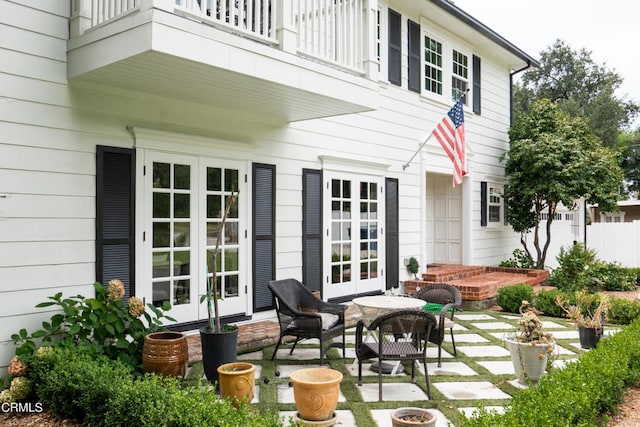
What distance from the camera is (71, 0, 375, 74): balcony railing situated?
187 inches

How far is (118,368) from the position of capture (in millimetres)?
4188

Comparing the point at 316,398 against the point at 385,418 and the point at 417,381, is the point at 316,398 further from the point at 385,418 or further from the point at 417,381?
the point at 417,381

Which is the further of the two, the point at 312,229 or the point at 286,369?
the point at 312,229

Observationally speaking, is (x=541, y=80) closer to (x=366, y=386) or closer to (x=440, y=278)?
(x=440, y=278)

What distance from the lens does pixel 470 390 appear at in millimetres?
4738

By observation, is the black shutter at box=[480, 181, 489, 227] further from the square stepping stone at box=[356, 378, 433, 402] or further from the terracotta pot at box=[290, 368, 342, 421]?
the terracotta pot at box=[290, 368, 342, 421]

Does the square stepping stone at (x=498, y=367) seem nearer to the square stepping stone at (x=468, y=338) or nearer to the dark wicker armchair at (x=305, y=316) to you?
the square stepping stone at (x=468, y=338)

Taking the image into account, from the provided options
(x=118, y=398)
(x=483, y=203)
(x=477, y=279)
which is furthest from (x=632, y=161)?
(x=118, y=398)

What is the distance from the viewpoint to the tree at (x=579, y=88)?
89.4ft

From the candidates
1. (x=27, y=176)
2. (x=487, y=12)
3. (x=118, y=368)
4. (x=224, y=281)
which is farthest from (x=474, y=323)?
(x=487, y=12)

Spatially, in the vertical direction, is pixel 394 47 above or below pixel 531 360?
above

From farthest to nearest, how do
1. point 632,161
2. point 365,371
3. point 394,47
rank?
point 632,161, point 394,47, point 365,371

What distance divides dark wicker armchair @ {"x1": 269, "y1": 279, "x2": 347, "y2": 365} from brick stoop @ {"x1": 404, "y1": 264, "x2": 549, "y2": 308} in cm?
375

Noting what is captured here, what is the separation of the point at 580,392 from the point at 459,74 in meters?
9.03
